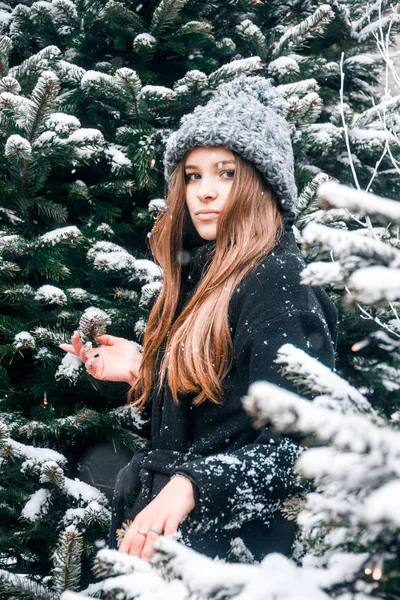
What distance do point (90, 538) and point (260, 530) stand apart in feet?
3.69

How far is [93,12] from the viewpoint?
2730 millimetres

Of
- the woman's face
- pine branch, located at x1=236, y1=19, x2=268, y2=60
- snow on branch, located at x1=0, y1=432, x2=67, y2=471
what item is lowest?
snow on branch, located at x1=0, y1=432, x2=67, y2=471

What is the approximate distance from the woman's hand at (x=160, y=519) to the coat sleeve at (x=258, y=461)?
1.2 inches

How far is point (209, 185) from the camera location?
6.45 feet

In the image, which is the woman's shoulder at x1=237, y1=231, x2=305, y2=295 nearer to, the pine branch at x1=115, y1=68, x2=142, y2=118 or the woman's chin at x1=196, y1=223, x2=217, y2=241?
the woman's chin at x1=196, y1=223, x2=217, y2=241

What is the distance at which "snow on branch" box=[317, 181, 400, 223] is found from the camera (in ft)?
1.92

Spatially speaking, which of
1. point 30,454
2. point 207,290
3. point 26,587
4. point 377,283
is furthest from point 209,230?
point 26,587

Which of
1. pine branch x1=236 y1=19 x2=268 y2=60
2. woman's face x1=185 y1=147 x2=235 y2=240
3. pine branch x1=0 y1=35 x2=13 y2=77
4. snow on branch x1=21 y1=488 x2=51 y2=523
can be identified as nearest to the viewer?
woman's face x1=185 y1=147 x2=235 y2=240

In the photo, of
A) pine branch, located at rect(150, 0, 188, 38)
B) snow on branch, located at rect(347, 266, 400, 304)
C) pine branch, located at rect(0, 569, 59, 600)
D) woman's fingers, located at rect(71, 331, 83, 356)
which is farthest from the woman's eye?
pine branch, located at rect(0, 569, 59, 600)

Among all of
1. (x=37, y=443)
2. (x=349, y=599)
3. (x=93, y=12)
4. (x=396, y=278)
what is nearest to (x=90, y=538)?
(x=37, y=443)

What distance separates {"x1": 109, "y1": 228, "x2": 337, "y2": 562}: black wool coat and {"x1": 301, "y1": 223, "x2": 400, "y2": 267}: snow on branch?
804 mm

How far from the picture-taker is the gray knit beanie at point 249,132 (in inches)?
76.6

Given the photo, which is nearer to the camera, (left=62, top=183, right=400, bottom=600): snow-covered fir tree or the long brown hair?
(left=62, top=183, right=400, bottom=600): snow-covered fir tree

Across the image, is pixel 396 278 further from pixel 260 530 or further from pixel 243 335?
pixel 260 530
